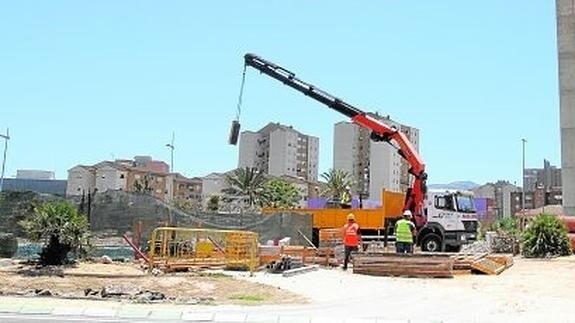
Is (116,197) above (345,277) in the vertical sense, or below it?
above

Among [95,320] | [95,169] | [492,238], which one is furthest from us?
[95,169]

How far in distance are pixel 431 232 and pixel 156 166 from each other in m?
155

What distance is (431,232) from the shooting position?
29203mm

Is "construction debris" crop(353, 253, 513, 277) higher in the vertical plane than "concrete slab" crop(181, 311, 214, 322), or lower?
higher

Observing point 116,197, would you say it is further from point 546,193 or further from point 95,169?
point 95,169

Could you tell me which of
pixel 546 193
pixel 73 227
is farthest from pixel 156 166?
pixel 73 227

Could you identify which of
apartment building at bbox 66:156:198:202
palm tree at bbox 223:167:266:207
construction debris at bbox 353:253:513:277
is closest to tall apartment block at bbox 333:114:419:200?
palm tree at bbox 223:167:266:207

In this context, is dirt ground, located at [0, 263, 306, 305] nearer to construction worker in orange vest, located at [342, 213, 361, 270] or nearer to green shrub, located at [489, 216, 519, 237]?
construction worker in orange vest, located at [342, 213, 361, 270]

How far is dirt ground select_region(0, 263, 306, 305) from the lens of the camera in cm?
1484

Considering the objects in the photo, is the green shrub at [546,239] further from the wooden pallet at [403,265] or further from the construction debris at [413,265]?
the wooden pallet at [403,265]

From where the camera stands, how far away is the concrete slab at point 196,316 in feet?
39.8

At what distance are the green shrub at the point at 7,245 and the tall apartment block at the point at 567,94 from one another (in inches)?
1365

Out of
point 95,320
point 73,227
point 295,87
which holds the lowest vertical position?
point 95,320

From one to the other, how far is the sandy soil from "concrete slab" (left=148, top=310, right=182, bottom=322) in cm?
200
